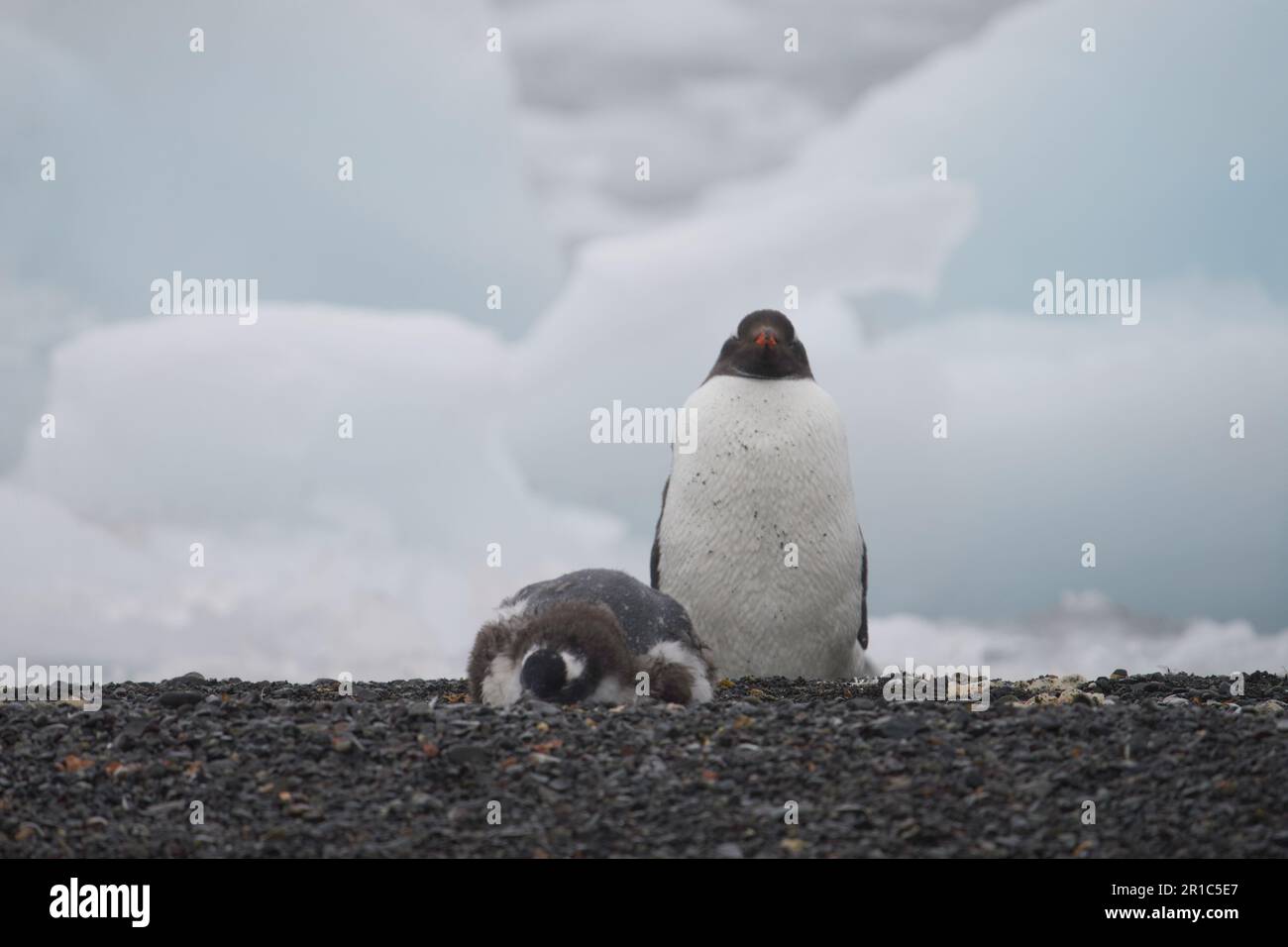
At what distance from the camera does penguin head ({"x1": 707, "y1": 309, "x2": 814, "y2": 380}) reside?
8.87m

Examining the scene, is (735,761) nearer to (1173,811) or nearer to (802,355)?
(1173,811)

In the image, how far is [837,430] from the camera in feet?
29.2

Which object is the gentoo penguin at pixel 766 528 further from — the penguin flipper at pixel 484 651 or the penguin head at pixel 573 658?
the penguin head at pixel 573 658

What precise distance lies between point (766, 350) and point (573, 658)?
3346mm

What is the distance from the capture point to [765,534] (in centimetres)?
859

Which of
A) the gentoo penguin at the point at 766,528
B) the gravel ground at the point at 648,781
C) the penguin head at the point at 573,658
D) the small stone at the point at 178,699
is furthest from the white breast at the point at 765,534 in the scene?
the small stone at the point at 178,699

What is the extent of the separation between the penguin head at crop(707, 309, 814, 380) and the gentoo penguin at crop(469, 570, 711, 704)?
228 centimetres

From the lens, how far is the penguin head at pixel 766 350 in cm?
887

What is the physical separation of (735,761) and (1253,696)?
4494mm

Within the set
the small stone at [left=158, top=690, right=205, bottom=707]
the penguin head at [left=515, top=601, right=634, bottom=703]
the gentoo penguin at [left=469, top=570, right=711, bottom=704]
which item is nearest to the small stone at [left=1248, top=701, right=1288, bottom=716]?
the gentoo penguin at [left=469, top=570, right=711, bottom=704]

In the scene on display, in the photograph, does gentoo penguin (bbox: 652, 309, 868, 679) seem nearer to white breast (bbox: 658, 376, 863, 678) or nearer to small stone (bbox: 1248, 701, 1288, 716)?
white breast (bbox: 658, 376, 863, 678)

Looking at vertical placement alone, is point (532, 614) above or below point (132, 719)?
above

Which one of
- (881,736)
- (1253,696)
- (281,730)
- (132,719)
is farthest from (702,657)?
(1253,696)
